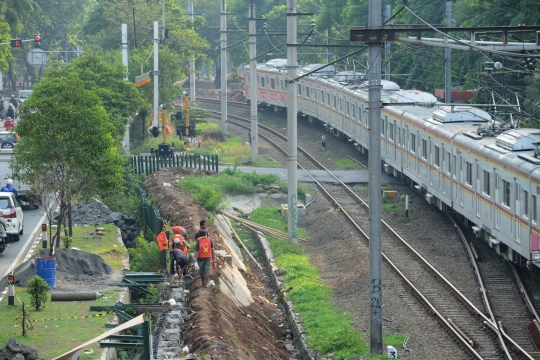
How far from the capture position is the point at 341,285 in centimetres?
2252

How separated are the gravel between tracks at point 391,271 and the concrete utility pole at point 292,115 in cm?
101

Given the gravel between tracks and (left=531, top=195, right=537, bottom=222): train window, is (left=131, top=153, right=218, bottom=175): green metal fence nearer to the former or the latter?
the gravel between tracks

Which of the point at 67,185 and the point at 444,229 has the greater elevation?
the point at 67,185

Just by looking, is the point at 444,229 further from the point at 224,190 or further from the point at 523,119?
the point at 523,119

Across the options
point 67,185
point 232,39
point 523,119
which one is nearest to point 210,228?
point 67,185

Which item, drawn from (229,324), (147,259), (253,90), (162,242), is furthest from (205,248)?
(253,90)

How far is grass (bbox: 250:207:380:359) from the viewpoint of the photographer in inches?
686

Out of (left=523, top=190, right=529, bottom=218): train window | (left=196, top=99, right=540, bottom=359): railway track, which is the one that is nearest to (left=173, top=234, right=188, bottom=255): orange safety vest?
(left=196, top=99, right=540, bottom=359): railway track

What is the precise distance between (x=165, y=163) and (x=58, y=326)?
889 inches

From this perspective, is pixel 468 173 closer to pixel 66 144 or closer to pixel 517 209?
pixel 517 209

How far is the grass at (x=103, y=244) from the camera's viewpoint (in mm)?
24484

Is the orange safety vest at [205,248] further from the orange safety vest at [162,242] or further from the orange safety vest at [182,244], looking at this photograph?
the orange safety vest at [162,242]

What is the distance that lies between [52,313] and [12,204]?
9271 millimetres

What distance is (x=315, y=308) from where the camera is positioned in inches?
802
